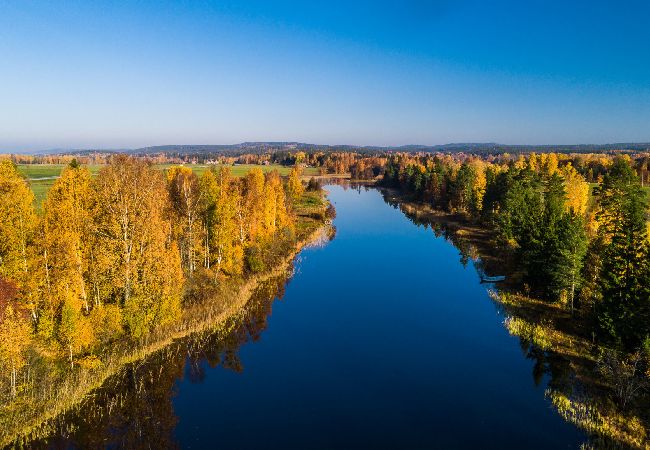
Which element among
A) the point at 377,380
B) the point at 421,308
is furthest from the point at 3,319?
the point at 421,308

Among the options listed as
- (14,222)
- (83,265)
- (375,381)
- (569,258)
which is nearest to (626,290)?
(569,258)

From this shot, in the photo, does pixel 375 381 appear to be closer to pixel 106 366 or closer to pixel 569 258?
pixel 106 366

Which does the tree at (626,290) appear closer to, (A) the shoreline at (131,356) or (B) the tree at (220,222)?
(A) the shoreline at (131,356)

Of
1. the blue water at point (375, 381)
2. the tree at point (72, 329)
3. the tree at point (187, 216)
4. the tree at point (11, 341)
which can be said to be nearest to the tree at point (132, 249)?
the tree at point (72, 329)

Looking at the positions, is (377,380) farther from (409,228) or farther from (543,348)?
(409,228)

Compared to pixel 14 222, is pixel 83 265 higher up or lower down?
lower down

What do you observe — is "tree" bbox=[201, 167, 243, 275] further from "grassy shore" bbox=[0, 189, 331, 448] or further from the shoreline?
the shoreline
